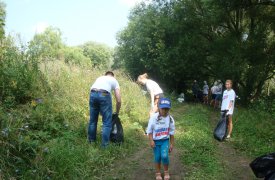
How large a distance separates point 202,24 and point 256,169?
15.3 meters

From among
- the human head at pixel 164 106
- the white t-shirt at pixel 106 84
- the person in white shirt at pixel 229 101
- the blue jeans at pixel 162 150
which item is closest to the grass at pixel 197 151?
the blue jeans at pixel 162 150

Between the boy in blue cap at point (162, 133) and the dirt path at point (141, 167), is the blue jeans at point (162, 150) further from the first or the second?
the dirt path at point (141, 167)

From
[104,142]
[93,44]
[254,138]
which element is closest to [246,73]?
[254,138]

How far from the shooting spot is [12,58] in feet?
27.6

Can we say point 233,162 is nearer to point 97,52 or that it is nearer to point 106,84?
point 106,84

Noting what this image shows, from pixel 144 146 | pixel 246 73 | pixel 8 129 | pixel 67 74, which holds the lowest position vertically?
pixel 144 146

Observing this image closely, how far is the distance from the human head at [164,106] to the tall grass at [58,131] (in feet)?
5.27

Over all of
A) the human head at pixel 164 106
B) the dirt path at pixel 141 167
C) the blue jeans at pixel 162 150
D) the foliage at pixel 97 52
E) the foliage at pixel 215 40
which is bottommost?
the dirt path at pixel 141 167

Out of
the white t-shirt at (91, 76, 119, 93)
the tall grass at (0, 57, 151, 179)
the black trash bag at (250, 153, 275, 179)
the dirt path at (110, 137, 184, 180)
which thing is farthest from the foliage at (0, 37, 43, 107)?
the black trash bag at (250, 153, 275, 179)

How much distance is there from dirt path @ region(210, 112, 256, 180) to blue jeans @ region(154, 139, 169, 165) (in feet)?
4.61

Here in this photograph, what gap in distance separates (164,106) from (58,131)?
9.34ft

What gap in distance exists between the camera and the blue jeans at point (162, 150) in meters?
5.68

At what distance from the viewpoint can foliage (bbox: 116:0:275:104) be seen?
16453 millimetres

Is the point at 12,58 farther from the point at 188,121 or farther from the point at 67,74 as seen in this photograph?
the point at 188,121
